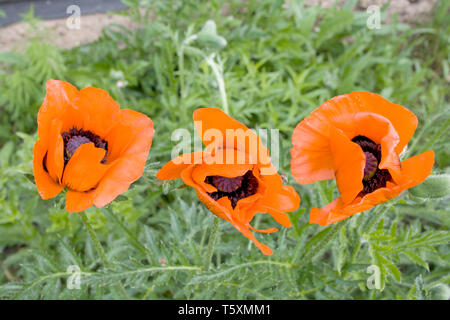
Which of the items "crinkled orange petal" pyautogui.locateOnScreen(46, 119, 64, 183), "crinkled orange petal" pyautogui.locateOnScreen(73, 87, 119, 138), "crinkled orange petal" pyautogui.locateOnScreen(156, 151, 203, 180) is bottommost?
"crinkled orange petal" pyautogui.locateOnScreen(156, 151, 203, 180)

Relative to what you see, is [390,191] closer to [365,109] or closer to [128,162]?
[365,109]

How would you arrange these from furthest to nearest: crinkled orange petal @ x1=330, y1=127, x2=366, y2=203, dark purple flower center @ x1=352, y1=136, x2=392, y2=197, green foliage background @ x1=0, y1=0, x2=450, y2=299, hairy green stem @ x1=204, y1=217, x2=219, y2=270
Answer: green foliage background @ x1=0, y1=0, x2=450, y2=299, hairy green stem @ x1=204, y1=217, x2=219, y2=270, dark purple flower center @ x1=352, y1=136, x2=392, y2=197, crinkled orange petal @ x1=330, y1=127, x2=366, y2=203

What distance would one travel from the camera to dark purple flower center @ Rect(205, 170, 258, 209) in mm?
1041

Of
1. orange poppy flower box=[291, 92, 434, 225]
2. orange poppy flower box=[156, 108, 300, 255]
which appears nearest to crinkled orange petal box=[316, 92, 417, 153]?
orange poppy flower box=[291, 92, 434, 225]

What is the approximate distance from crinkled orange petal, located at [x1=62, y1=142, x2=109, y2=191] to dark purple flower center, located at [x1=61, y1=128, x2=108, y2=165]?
10 cm

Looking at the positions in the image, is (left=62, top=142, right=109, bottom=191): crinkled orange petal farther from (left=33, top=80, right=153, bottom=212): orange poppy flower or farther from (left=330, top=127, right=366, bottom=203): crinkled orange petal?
(left=330, top=127, right=366, bottom=203): crinkled orange petal

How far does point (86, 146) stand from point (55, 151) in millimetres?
67

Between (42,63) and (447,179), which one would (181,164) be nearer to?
A: (447,179)

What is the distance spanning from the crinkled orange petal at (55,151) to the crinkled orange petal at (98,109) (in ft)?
0.30

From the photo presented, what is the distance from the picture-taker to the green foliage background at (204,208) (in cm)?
141

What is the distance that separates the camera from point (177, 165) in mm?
916

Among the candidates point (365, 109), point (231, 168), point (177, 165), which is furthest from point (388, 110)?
point (177, 165)

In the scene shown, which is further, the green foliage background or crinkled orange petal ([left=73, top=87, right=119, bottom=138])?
the green foliage background

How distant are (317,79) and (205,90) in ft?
2.46
